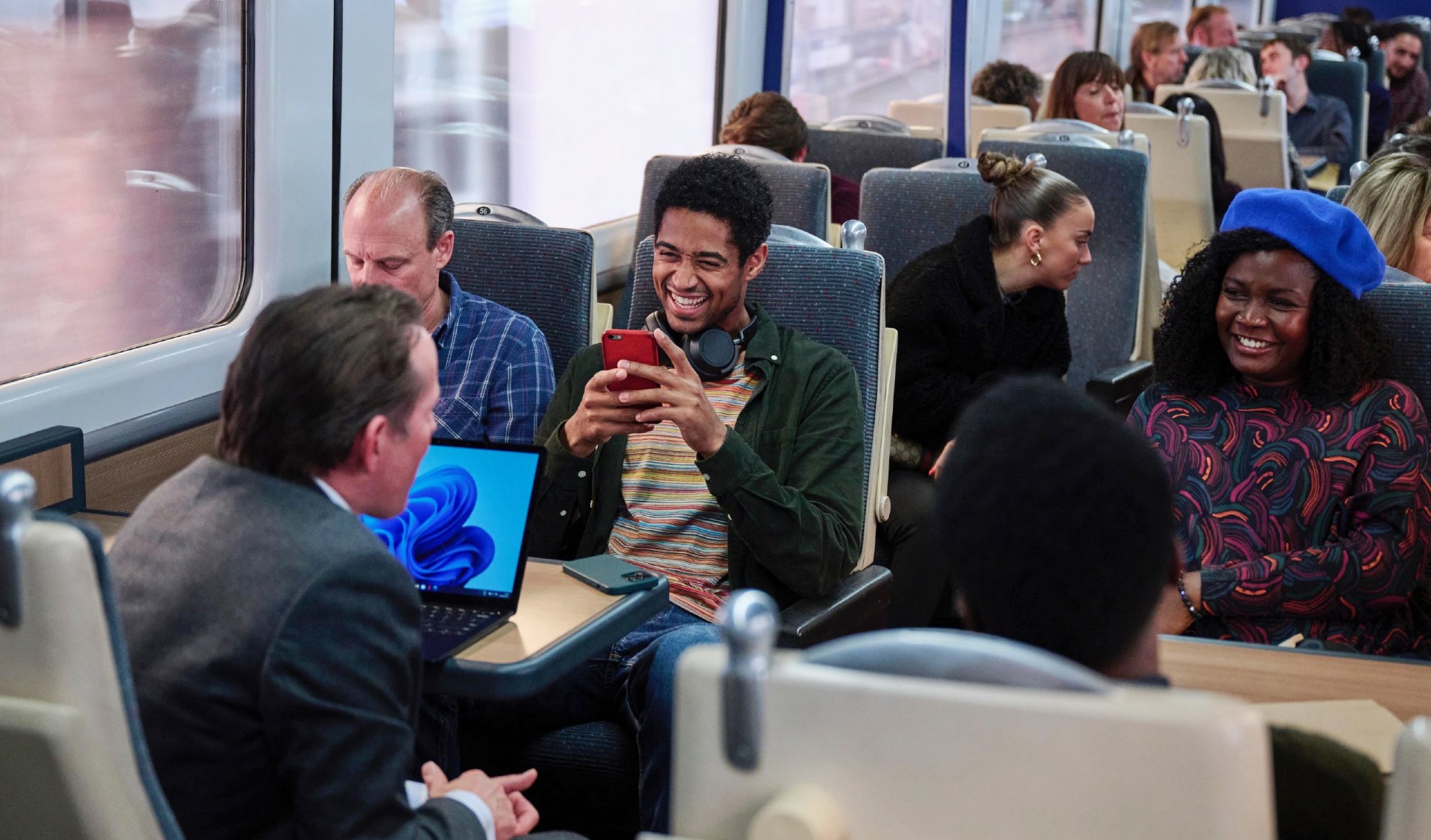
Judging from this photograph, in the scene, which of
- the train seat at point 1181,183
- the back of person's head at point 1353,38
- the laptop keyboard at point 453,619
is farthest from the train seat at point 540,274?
the back of person's head at point 1353,38

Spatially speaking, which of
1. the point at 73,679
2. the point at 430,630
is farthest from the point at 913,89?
the point at 73,679

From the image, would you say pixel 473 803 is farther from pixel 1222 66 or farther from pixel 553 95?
pixel 1222 66

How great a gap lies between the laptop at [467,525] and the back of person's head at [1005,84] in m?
5.20

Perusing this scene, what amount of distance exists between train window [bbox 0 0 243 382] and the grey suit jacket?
3.44 feet

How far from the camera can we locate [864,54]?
23.1 ft

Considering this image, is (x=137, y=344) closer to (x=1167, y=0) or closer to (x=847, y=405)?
(x=847, y=405)

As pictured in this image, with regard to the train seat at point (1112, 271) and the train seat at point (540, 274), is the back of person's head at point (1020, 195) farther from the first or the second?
the train seat at point (540, 274)

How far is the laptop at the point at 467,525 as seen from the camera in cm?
173

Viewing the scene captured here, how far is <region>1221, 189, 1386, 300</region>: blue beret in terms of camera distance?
2.06 metres

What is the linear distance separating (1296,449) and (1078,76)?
3.94m

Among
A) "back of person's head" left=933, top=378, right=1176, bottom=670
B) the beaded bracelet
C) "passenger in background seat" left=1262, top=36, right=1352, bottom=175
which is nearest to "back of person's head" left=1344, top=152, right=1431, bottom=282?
the beaded bracelet

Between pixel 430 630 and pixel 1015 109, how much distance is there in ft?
16.5

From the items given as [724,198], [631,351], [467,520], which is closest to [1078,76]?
[724,198]

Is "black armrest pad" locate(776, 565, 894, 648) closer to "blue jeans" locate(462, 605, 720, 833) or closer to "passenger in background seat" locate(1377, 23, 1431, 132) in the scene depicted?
"blue jeans" locate(462, 605, 720, 833)
